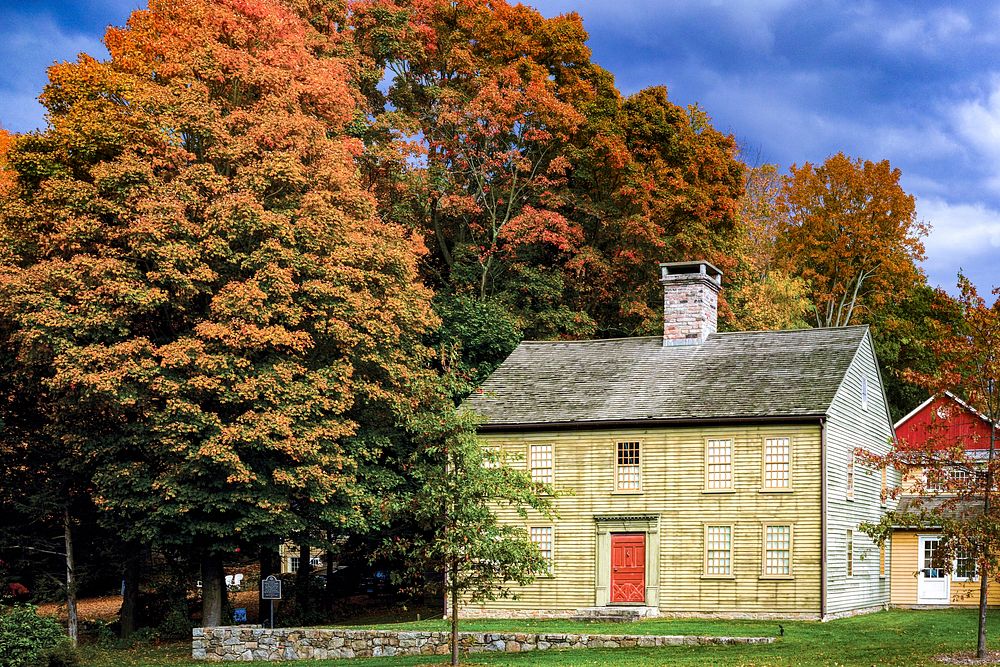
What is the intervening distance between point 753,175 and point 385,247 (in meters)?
33.3

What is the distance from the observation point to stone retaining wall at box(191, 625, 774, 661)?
2431cm

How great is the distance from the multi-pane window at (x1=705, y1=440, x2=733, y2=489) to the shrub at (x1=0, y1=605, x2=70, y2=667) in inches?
628

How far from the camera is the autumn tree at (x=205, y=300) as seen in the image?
28500mm

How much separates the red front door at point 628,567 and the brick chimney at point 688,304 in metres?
6.43

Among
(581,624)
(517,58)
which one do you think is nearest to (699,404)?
(581,624)

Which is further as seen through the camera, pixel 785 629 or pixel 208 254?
pixel 208 254

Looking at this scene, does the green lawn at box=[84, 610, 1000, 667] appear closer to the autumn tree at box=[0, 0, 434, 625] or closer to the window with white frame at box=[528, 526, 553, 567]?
the window with white frame at box=[528, 526, 553, 567]

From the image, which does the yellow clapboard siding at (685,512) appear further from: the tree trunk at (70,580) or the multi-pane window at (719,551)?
the tree trunk at (70,580)

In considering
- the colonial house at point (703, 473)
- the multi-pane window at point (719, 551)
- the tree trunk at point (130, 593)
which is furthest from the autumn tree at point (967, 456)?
the tree trunk at point (130, 593)

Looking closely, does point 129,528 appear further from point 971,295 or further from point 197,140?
point 971,295

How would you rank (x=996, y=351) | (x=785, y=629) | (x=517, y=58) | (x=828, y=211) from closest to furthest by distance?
1. (x=996, y=351)
2. (x=785, y=629)
3. (x=517, y=58)
4. (x=828, y=211)

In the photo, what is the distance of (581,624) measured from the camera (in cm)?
2892

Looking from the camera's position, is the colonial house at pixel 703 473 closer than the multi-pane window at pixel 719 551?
Yes

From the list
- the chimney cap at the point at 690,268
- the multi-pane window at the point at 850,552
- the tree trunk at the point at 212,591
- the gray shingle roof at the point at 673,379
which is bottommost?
the tree trunk at the point at 212,591
